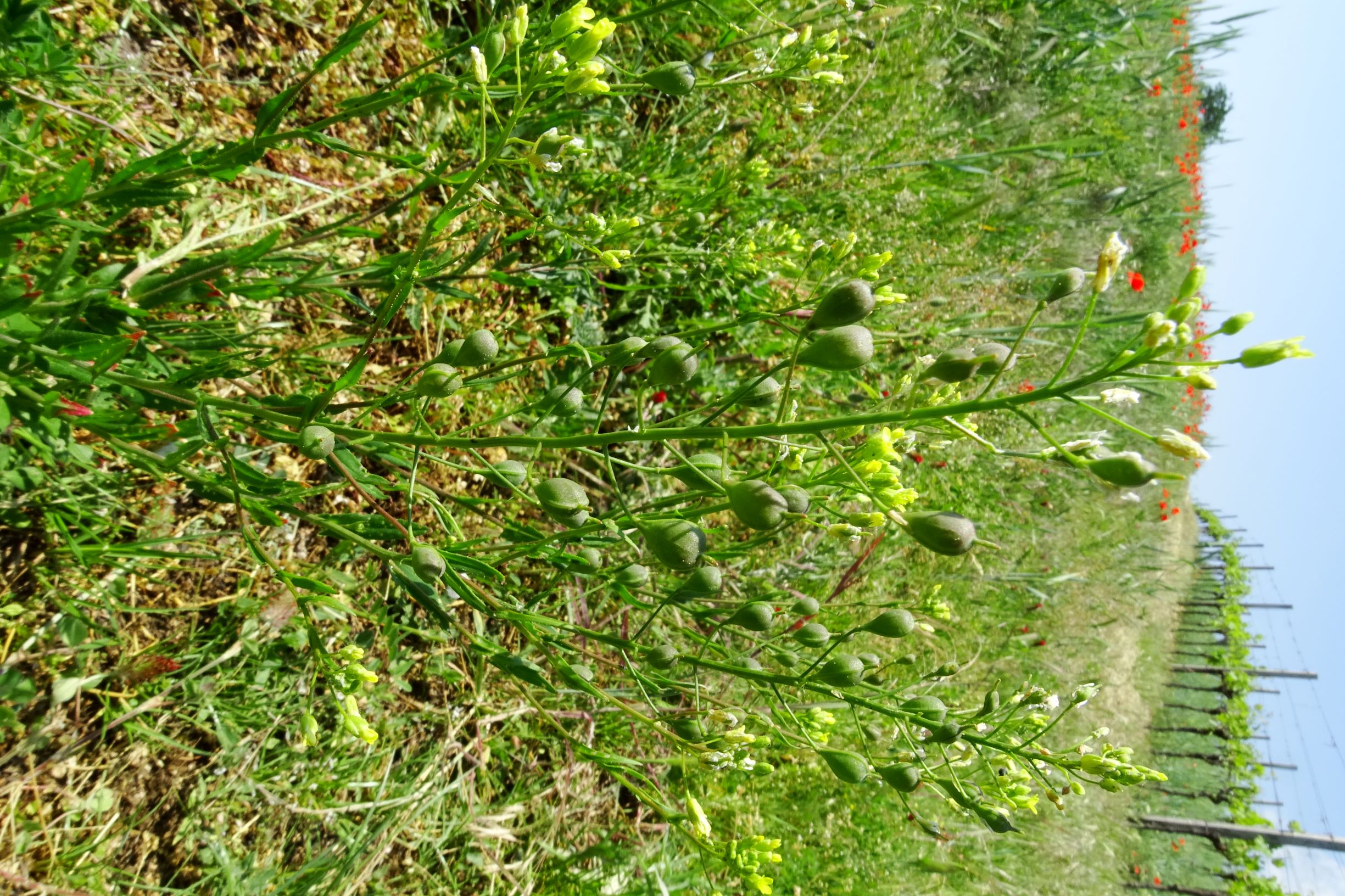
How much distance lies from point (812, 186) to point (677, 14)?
106 cm

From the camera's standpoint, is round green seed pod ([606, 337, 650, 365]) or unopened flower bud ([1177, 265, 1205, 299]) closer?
unopened flower bud ([1177, 265, 1205, 299])

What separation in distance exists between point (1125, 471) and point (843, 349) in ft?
1.38

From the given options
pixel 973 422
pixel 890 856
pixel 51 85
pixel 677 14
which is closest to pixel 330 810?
pixel 51 85

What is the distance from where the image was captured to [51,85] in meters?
1.94

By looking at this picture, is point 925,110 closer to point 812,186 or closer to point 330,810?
point 812,186

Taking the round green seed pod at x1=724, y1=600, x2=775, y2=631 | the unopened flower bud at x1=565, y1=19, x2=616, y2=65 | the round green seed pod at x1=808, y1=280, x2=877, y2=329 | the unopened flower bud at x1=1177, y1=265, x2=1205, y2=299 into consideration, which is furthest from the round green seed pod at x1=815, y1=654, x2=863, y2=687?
the unopened flower bud at x1=565, y1=19, x2=616, y2=65

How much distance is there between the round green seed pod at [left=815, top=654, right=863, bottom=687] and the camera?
151 cm

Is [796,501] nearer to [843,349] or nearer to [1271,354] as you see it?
[843,349]

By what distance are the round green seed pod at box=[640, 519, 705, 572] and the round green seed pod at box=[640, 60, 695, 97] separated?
904 millimetres

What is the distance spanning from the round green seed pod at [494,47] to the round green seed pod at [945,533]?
3.58 feet

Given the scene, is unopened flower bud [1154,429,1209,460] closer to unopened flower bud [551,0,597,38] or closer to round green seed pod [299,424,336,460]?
unopened flower bud [551,0,597,38]

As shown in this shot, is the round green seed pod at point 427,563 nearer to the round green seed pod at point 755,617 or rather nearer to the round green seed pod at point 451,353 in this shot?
the round green seed pod at point 451,353

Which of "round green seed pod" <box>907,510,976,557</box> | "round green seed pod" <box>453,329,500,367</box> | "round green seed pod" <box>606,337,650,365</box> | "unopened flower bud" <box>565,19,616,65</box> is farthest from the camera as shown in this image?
"round green seed pod" <box>606,337,650,365</box>

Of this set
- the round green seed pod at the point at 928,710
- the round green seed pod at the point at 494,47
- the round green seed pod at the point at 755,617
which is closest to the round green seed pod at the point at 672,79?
the round green seed pod at the point at 494,47
